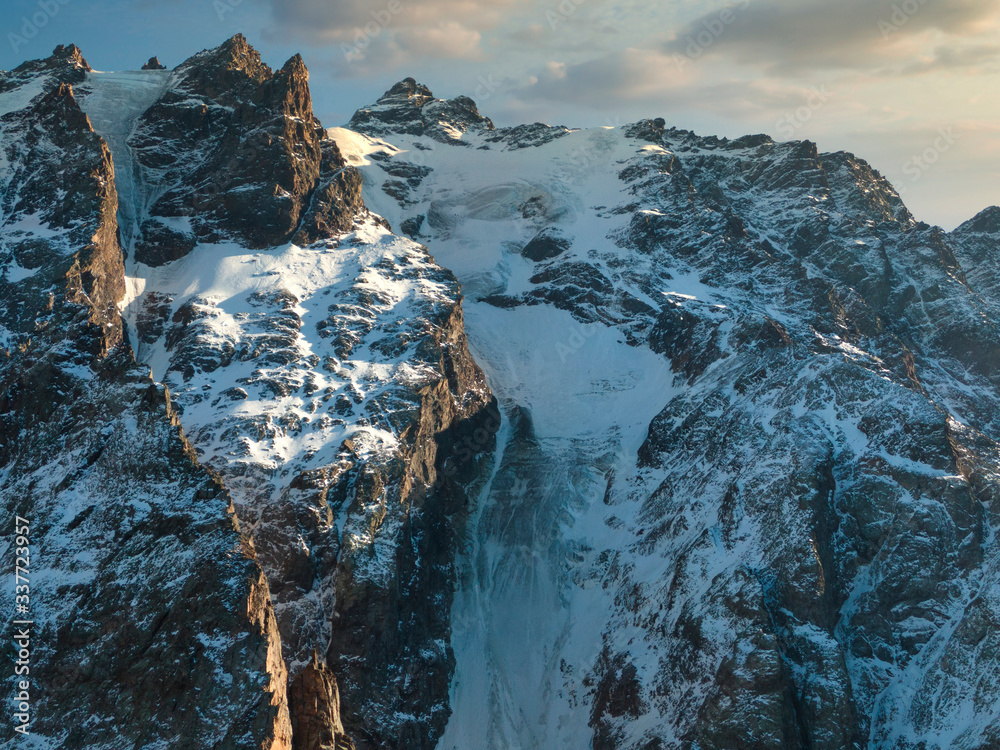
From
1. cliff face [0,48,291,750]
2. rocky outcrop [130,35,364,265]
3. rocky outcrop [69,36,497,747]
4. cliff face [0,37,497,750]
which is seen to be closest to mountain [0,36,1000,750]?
cliff face [0,48,291,750]

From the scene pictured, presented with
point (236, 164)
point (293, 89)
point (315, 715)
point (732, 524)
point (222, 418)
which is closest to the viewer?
point (315, 715)

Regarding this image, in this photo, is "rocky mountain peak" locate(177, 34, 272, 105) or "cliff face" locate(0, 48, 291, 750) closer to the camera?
"cliff face" locate(0, 48, 291, 750)

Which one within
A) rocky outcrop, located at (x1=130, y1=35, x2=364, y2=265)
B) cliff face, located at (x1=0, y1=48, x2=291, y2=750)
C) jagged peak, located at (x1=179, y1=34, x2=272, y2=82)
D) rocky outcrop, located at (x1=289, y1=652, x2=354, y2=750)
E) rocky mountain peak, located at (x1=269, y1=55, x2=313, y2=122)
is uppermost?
jagged peak, located at (x1=179, y1=34, x2=272, y2=82)

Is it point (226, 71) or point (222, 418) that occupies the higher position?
point (226, 71)

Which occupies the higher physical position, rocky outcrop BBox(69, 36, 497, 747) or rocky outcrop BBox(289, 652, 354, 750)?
rocky outcrop BBox(69, 36, 497, 747)

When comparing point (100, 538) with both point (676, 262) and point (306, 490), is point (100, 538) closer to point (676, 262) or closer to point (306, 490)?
point (306, 490)

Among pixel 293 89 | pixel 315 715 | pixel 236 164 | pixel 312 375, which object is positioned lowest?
pixel 315 715

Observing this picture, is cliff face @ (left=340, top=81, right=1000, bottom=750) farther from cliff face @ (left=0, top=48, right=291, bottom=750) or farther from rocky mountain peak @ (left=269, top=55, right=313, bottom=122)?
rocky mountain peak @ (left=269, top=55, right=313, bottom=122)

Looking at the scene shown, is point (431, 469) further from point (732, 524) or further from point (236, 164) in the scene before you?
point (236, 164)

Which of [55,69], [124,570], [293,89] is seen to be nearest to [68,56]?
[55,69]

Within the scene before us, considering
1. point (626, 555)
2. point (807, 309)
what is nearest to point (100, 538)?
point (626, 555)
